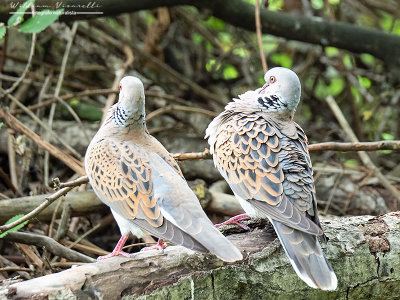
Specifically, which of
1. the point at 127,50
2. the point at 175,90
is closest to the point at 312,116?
the point at 175,90

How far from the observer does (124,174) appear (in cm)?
293

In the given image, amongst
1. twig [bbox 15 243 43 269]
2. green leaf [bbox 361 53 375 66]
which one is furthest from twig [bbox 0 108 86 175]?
green leaf [bbox 361 53 375 66]

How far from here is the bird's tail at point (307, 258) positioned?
2.49m

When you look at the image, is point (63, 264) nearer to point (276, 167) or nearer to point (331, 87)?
point (276, 167)

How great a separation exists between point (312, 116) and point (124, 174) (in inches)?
169

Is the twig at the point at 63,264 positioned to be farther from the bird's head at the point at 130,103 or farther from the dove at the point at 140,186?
the bird's head at the point at 130,103

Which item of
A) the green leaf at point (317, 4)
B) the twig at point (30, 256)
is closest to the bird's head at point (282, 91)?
the twig at point (30, 256)

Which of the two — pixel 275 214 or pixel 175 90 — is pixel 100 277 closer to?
pixel 275 214

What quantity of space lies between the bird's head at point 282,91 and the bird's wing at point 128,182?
31.6 inches

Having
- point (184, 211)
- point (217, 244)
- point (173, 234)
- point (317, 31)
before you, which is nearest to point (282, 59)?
point (317, 31)

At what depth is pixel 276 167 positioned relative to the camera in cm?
299

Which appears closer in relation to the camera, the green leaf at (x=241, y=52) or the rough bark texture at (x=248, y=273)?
the rough bark texture at (x=248, y=273)

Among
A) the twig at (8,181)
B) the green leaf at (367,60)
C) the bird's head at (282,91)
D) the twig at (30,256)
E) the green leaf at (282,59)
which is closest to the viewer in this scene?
the bird's head at (282,91)

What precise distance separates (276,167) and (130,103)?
2.65ft
